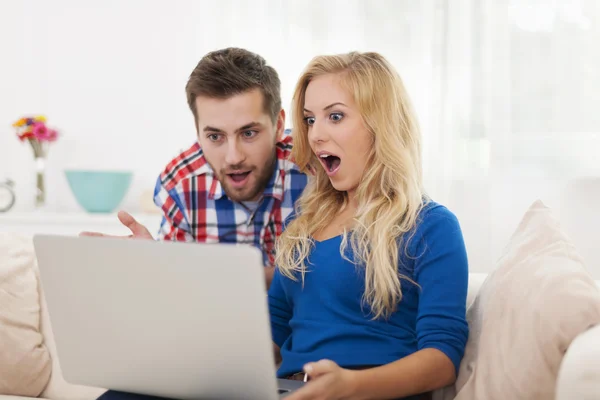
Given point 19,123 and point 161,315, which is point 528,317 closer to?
point 161,315

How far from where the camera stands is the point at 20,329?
5.88 feet

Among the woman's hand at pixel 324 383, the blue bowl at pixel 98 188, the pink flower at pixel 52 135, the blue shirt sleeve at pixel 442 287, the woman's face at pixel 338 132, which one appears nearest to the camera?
the woman's hand at pixel 324 383

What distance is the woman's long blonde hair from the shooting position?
1.40 m

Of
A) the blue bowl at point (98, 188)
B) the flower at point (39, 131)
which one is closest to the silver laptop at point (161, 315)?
the blue bowl at point (98, 188)

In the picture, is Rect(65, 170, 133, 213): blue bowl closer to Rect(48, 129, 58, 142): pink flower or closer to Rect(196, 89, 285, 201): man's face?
Rect(48, 129, 58, 142): pink flower

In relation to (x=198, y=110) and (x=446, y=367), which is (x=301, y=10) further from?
(x=446, y=367)

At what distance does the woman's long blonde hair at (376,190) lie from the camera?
1.40m

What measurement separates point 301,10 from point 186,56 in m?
0.59

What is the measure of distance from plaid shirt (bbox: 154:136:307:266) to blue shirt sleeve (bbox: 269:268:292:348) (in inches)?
11.9

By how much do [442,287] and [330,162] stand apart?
1.40ft

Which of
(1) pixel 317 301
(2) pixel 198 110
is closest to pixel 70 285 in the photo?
(1) pixel 317 301

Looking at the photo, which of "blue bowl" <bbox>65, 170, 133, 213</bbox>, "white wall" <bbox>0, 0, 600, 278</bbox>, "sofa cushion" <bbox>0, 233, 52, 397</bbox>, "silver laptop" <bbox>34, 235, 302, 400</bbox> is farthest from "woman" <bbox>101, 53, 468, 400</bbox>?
"blue bowl" <bbox>65, 170, 133, 213</bbox>

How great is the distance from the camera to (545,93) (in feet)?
9.56

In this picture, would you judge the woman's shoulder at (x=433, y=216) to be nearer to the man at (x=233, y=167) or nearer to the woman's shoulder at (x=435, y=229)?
the woman's shoulder at (x=435, y=229)
